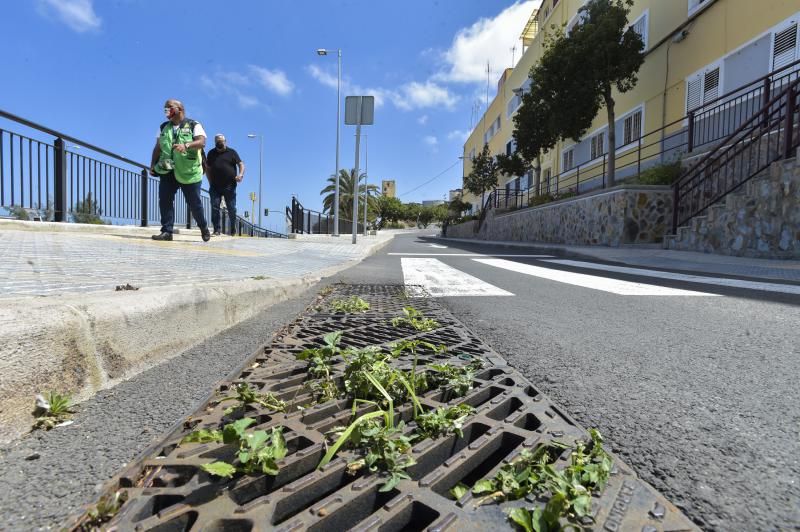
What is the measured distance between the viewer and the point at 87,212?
8664 millimetres

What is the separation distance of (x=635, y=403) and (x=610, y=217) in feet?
37.0

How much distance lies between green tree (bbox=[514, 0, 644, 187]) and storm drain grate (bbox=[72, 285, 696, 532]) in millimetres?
14671

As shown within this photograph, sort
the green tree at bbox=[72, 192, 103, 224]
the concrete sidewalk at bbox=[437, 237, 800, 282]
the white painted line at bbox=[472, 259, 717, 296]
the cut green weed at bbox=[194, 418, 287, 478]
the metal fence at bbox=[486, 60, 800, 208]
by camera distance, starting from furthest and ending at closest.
Answer: 1. the metal fence at bbox=[486, 60, 800, 208]
2. the green tree at bbox=[72, 192, 103, 224]
3. the concrete sidewalk at bbox=[437, 237, 800, 282]
4. the white painted line at bbox=[472, 259, 717, 296]
5. the cut green weed at bbox=[194, 418, 287, 478]

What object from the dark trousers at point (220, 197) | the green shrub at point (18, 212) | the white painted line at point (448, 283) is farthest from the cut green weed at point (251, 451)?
the dark trousers at point (220, 197)

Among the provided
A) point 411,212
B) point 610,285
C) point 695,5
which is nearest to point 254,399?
point 610,285

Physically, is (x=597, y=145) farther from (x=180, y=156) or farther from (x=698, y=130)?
(x=180, y=156)

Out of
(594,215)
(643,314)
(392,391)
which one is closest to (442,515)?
(392,391)

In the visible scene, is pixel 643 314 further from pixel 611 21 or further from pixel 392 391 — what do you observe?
pixel 611 21

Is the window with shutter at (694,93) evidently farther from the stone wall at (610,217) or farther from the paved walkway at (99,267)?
the paved walkway at (99,267)

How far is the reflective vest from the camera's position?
6.26 m

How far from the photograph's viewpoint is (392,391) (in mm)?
1561

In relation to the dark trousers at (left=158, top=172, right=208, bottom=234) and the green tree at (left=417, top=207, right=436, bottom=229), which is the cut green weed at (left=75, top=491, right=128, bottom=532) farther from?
the green tree at (left=417, top=207, right=436, bottom=229)

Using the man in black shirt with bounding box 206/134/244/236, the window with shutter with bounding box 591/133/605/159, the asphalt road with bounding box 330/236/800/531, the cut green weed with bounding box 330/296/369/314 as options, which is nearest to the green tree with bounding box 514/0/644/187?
the window with shutter with bounding box 591/133/605/159

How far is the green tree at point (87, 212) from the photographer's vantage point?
835 centimetres
